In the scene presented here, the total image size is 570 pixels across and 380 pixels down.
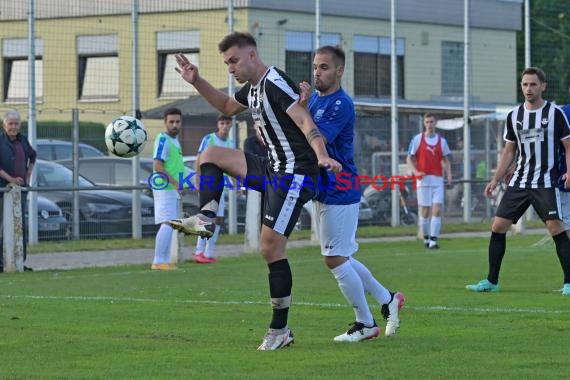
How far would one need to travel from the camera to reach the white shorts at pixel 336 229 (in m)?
8.91

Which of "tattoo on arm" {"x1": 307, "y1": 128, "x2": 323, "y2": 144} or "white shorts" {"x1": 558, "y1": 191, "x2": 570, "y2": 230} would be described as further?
"white shorts" {"x1": 558, "y1": 191, "x2": 570, "y2": 230}

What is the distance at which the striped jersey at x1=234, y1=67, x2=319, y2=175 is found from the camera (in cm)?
846

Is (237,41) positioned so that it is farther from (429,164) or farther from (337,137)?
(429,164)

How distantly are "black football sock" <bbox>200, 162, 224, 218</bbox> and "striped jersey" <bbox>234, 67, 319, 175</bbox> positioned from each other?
0.39 m

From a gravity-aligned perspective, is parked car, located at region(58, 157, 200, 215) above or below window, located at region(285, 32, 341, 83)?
below

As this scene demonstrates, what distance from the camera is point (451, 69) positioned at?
107ft

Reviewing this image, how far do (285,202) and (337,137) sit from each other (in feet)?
2.47

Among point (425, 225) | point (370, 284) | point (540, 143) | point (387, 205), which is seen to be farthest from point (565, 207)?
point (387, 205)

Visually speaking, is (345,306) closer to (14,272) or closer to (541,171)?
(541,171)

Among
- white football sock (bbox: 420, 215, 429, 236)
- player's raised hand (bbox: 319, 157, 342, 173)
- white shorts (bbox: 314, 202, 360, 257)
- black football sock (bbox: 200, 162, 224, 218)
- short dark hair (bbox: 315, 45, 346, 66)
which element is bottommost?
white football sock (bbox: 420, 215, 429, 236)

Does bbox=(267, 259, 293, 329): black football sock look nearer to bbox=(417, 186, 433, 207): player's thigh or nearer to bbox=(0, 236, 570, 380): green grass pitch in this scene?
bbox=(0, 236, 570, 380): green grass pitch

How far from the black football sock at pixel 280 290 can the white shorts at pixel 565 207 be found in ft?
16.0

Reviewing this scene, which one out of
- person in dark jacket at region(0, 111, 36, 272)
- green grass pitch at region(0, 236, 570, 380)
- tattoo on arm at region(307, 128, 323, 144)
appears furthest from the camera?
person in dark jacket at region(0, 111, 36, 272)

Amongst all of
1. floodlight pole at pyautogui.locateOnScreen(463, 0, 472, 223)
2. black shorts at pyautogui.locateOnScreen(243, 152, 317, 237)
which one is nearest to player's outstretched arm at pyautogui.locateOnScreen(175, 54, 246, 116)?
black shorts at pyautogui.locateOnScreen(243, 152, 317, 237)
